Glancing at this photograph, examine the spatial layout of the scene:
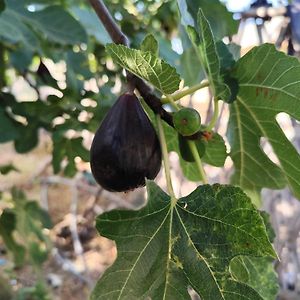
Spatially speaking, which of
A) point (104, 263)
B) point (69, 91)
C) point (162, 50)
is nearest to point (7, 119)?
point (69, 91)

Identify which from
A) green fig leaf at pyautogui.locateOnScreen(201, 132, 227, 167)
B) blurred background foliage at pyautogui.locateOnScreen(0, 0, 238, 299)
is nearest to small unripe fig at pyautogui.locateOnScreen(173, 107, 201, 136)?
green fig leaf at pyautogui.locateOnScreen(201, 132, 227, 167)

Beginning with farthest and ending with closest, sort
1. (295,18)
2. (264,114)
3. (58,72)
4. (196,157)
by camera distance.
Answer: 1. (58,72)
2. (295,18)
3. (264,114)
4. (196,157)

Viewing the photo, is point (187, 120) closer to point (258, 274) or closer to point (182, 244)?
point (182, 244)

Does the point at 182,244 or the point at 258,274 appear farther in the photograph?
the point at 258,274

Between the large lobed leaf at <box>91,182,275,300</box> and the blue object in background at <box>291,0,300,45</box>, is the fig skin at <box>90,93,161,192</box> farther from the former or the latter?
the blue object in background at <box>291,0,300,45</box>

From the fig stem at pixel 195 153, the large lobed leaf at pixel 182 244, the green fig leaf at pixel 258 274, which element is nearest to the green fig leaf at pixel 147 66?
the fig stem at pixel 195 153

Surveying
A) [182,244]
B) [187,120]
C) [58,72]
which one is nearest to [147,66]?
[187,120]
